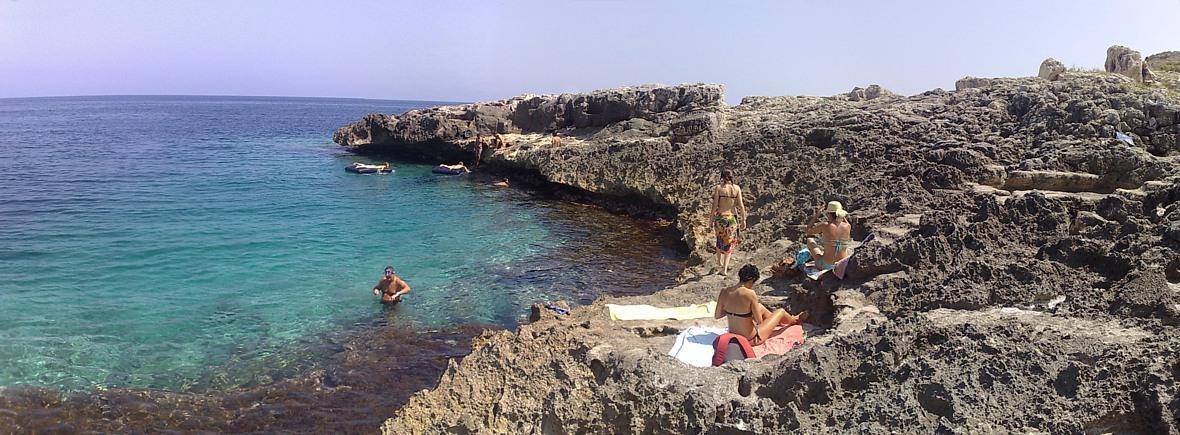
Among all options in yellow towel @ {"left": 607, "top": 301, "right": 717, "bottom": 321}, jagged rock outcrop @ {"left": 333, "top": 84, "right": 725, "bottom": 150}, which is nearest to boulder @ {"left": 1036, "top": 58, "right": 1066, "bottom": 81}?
jagged rock outcrop @ {"left": 333, "top": 84, "right": 725, "bottom": 150}

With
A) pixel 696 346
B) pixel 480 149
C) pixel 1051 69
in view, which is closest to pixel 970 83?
pixel 1051 69

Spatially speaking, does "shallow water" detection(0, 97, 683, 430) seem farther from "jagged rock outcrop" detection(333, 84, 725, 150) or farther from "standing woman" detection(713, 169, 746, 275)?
"jagged rock outcrop" detection(333, 84, 725, 150)

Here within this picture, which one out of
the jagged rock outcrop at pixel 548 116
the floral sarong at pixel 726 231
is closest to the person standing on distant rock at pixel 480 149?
the jagged rock outcrop at pixel 548 116

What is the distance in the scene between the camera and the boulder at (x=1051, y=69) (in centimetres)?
1962

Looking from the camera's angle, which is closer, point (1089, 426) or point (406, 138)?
point (1089, 426)

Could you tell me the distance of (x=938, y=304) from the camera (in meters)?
6.45

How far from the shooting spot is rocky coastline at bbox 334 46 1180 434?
4152 mm

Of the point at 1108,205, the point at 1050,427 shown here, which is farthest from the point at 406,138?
the point at 1050,427

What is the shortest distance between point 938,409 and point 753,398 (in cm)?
134

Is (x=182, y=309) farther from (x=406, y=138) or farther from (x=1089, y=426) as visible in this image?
(x=406, y=138)

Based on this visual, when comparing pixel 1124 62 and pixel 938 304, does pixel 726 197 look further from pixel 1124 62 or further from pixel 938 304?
pixel 1124 62

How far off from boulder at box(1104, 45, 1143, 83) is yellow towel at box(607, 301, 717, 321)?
18702 millimetres

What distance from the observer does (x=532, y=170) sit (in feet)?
94.4

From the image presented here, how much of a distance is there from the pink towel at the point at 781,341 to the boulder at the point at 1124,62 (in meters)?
19.2
